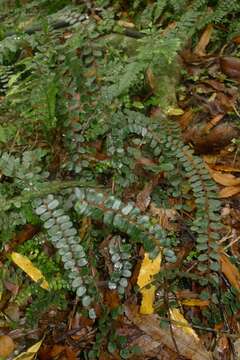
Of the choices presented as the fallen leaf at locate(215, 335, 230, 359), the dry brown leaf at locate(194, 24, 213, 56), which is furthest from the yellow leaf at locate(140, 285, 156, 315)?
the dry brown leaf at locate(194, 24, 213, 56)

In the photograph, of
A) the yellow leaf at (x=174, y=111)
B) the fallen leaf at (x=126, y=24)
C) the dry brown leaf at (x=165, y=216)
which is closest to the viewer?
the dry brown leaf at (x=165, y=216)

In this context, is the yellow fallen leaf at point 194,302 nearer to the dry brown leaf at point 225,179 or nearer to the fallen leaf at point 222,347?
the fallen leaf at point 222,347

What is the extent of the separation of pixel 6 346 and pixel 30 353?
0.14 meters

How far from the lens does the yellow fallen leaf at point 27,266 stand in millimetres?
2490

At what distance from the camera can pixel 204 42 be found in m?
3.28

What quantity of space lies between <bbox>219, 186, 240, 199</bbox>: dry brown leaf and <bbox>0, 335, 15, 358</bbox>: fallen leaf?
139cm

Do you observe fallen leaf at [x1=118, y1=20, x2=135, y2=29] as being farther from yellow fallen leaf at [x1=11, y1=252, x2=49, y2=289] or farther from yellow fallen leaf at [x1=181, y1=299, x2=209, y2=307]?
yellow fallen leaf at [x1=181, y1=299, x2=209, y2=307]

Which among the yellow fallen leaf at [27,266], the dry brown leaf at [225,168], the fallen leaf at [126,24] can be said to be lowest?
the yellow fallen leaf at [27,266]

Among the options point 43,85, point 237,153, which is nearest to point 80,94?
point 43,85

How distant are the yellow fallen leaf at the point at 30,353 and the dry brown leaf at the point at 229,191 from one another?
1.28 meters

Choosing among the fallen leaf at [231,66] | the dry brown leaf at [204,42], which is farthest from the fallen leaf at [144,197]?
the dry brown leaf at [204,42]

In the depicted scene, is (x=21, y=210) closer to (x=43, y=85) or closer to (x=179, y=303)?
(x=43, y=85)

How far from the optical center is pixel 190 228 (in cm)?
250

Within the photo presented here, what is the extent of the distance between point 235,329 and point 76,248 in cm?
91
